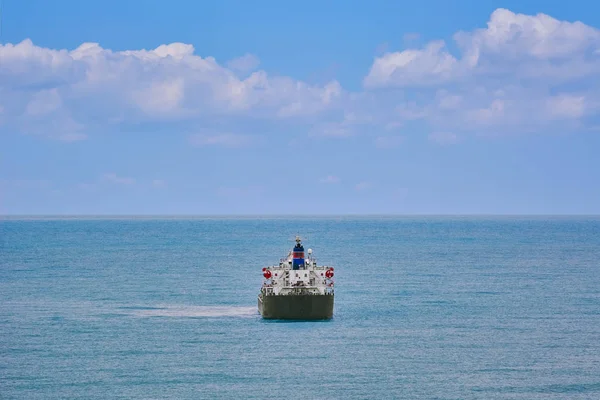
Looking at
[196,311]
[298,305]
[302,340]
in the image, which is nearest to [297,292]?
[298,305]

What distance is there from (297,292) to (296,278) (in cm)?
176

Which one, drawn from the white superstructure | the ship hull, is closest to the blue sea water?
the ship hull

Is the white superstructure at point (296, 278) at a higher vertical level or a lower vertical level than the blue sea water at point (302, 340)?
higher

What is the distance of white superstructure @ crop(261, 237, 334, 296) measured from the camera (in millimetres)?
100062

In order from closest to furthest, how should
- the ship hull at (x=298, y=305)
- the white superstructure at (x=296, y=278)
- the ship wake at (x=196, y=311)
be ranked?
the ship hull at (x=298, y=305) → the white superstructure at (x=296, y=278) → the ship wake at (x=196, y=311)

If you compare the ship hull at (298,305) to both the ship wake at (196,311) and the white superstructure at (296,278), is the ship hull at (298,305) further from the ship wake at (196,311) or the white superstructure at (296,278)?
the ship wake at (196,311)

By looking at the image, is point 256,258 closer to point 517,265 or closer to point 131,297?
point 517,265

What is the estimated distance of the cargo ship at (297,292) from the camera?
323ft

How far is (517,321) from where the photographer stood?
100688 millimetres

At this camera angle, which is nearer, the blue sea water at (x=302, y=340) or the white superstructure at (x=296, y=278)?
the blue sea water at (x=302, y=340)

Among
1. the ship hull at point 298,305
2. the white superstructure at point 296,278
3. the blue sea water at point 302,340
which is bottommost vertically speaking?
the blue sea water at point 302,340

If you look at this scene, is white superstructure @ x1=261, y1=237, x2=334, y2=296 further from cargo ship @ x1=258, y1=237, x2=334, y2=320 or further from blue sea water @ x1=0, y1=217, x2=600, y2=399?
blue sea water @ x1=0, y1=217, x2=600, y2=399

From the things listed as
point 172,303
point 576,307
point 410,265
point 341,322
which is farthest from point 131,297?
point 410,265

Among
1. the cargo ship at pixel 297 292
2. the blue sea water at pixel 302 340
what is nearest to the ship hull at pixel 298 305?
the cargo ship at pixel 297 292
